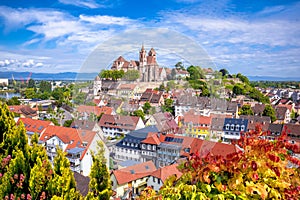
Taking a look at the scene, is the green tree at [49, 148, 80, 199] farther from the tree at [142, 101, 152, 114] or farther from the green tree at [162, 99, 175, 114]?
the green tree at [162, 99, 175, 114]

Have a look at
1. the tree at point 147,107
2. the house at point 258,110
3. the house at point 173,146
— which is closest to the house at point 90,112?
the tree at point 147,107

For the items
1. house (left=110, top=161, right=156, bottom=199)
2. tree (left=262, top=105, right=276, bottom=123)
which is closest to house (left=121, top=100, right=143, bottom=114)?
house (left=110, top=161, right=156, bottom=199)

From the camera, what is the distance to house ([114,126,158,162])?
3.77 metres

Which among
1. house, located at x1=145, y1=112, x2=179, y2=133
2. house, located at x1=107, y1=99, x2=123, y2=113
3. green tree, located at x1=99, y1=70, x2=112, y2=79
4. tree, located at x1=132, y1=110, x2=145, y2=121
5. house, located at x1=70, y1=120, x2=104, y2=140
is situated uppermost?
green tree, located at x1=99, y1=70, x2=112, y2=79

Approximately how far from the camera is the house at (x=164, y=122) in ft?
12.2

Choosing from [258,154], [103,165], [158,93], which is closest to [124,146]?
[103,165]

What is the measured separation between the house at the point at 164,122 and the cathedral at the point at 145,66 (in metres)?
0.57

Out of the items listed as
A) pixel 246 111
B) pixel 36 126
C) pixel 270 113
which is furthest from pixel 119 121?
pixel 270 113

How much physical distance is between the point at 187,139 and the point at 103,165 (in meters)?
1.53

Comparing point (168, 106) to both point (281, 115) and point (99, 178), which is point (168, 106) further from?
point (281, 115)

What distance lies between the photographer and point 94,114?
12.9ft

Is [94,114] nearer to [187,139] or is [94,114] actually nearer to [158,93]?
[158,93]

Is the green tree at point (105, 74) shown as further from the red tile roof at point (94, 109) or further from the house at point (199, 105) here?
Result: the house at point (199, 105)

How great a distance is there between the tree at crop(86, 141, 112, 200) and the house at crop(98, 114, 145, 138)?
0.26 metres
